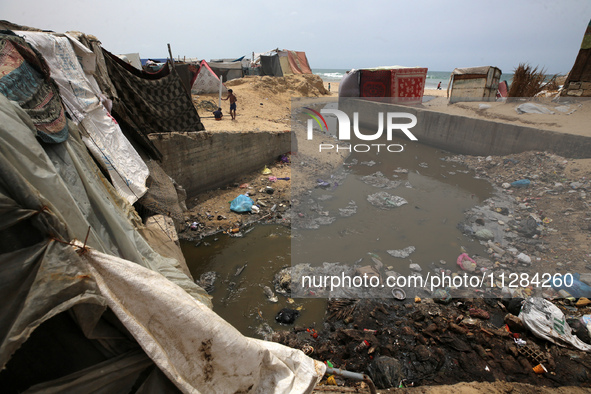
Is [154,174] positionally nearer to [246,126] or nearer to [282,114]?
[246,126]

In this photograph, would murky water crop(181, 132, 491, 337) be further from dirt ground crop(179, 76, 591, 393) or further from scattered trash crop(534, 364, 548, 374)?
scattered trash crop(534, 364, 548, 374)

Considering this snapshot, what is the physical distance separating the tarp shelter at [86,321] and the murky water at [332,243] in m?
2.41

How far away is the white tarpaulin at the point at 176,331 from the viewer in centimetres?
126

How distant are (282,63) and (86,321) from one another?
21.4 m

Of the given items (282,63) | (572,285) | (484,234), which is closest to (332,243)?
(484,234)

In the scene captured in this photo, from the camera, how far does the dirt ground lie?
2943 mm

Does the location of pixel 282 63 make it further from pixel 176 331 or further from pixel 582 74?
pixel 176 331

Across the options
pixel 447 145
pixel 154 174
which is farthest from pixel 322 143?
pixel 154 174

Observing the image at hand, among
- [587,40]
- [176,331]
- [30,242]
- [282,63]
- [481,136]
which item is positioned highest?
[282,63]

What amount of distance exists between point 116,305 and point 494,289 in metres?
4.82

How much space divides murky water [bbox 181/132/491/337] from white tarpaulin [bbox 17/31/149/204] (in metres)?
1.74

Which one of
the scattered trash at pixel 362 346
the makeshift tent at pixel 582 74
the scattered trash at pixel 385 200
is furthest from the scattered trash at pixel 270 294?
the makeshift tent at pixel 582 74

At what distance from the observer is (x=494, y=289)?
4.17 metres

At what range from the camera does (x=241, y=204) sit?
20.2 ft
